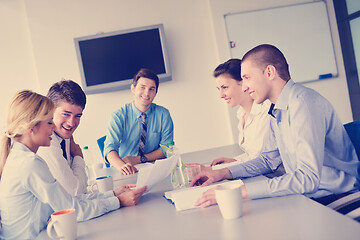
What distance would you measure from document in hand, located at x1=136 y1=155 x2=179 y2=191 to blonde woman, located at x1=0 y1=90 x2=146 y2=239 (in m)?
0.15

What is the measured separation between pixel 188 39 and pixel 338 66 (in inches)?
72.4

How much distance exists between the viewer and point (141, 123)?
10.7 feet

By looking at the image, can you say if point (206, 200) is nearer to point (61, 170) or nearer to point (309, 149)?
point (309, 149)

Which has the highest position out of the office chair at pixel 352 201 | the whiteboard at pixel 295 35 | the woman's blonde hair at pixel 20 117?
the whiteboard at pixel 295 35

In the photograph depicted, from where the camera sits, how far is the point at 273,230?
1038 mm

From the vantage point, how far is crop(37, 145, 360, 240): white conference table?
1.00m

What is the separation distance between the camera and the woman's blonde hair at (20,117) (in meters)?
1.51

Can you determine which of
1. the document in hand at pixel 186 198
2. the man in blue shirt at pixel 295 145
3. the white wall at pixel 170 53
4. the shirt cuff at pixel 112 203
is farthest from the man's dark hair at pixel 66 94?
the white wall at pixel 170 53

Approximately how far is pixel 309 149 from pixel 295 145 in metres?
0.08

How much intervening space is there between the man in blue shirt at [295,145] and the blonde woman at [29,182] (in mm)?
488

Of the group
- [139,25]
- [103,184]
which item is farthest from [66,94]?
[139,25]

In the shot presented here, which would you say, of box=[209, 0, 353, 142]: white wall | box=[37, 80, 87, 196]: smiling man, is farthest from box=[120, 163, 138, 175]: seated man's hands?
box=[209, 0, 353, 142]: white wall

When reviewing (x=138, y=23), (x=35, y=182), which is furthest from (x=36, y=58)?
(x=35, y=182)

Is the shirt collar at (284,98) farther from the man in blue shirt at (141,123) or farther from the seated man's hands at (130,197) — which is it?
the man in blue shirt at (141,123)
